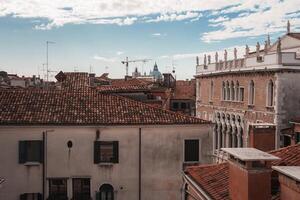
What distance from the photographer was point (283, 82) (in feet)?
87.0

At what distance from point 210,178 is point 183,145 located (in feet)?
27.8

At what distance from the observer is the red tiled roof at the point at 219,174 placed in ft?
30.4

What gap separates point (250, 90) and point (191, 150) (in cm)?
1335

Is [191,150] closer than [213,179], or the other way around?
[213,179]

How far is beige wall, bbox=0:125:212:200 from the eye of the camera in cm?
1794

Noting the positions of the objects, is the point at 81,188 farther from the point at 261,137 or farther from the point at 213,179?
the point at 213,179

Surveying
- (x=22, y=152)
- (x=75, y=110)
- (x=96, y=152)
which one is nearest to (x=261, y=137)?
(x=96, y=152)

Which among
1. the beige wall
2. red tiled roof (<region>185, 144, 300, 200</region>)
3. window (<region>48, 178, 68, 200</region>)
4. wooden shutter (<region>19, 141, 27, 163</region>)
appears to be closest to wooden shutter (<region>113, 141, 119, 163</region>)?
the beige wall

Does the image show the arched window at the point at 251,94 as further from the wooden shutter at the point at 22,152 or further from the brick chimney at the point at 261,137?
the brick chimney at the point at 261,137

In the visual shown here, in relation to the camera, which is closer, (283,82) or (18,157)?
(18,157)

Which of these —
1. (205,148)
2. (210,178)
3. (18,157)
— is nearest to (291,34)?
(205,148)

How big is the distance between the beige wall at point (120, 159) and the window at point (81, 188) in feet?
0.61

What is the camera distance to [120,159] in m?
18.4

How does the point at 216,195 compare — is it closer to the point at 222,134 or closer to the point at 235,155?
the point at 235,155
